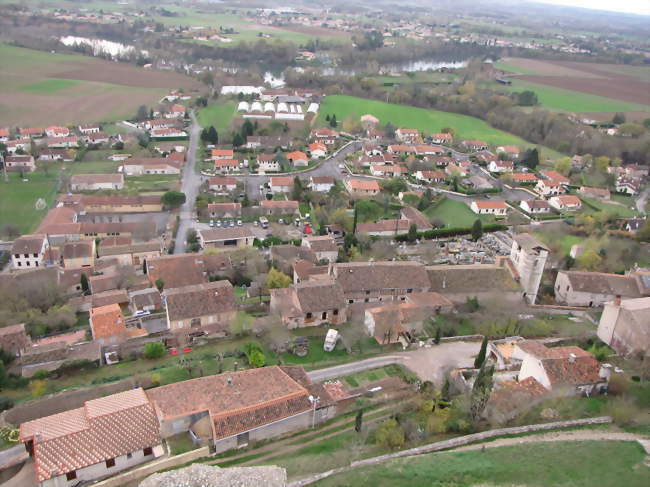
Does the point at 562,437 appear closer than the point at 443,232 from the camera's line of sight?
Yes

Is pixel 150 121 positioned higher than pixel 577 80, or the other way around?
pixel 577 80

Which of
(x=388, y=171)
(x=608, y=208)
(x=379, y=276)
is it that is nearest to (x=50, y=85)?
(x=388, y=171)

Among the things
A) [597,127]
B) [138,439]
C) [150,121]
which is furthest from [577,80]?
[138,439]

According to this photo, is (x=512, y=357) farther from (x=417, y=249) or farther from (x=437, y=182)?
(x=437, y=182)

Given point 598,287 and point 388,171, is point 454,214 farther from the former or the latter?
point 598,287

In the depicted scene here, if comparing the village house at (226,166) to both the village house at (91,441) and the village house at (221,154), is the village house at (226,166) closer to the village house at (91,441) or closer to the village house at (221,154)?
the village house at (221,154)

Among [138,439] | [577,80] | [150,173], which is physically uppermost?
[577,80]

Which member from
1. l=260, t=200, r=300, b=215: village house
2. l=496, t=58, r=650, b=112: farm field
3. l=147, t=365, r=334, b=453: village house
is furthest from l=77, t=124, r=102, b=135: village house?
l=496, t=58, r=650, b=112: farm field
